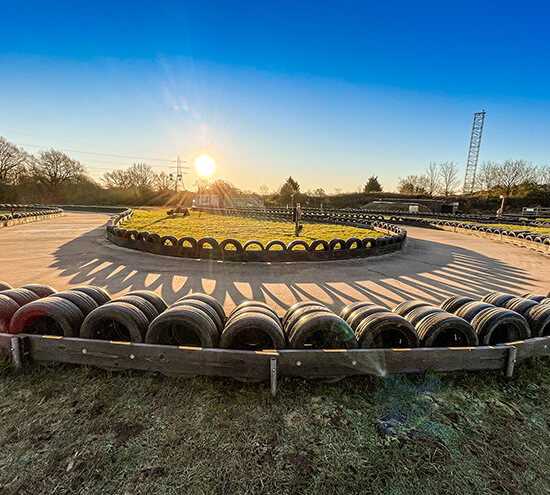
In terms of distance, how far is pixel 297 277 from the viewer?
8836 mm

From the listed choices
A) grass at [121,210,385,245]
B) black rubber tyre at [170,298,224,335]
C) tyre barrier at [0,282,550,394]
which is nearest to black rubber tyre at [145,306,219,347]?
tyre barrier at [0,282,550,394]

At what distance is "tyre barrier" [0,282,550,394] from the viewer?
3.49 meters

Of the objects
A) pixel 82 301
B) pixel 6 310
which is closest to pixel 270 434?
pixel 82 301

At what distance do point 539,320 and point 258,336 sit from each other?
4374mm

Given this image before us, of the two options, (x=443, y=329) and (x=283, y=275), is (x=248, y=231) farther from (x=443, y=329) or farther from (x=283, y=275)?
(x=443, y=329)

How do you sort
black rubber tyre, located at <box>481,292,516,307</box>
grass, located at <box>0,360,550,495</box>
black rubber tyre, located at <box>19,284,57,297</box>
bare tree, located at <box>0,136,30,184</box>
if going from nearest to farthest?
grass, located at <box>0,360,550,495</box> < black rubber tyre, located at <box>19,284,57,297</box> < black rubber tyre, located at <box>481,292,516,307</box> < bare tree, located at <box>0,136,30,184</box>

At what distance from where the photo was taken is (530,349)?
3.96 metres

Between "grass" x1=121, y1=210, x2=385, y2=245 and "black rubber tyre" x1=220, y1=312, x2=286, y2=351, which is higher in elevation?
"black rubber tyre" x1=220, y1=312, x2=286, y2=351

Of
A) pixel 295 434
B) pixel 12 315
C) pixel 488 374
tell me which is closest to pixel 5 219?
pixel 12 315

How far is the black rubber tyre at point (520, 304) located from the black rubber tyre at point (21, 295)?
788 cm

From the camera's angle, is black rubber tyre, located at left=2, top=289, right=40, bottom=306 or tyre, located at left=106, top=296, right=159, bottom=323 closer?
tyre, located at left=106, top=296, right=159, bottom=323

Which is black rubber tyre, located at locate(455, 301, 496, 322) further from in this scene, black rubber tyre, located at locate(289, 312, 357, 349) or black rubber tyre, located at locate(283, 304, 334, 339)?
black rubber tyre, located at locate(283, 304, 334, 339)

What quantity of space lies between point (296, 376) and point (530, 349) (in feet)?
10.9

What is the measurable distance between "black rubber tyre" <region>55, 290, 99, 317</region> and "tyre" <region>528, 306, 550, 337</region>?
6.84 metres
